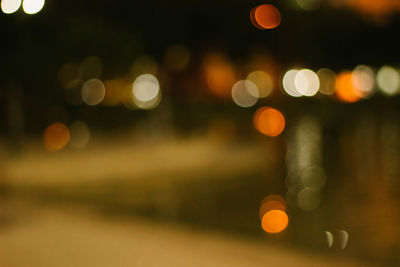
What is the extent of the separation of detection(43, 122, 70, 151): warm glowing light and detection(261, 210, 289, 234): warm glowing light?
11.9 metres

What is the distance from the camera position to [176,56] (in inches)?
1152

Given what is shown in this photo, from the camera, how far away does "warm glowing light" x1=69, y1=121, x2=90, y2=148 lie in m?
22.2

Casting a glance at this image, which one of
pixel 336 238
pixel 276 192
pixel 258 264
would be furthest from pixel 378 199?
pixel 258 264

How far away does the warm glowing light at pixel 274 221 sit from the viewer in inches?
375

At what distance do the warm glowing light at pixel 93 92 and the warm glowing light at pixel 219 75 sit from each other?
19.8 ft

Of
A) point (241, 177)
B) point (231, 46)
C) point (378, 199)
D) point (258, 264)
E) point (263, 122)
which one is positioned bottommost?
point (258, 264)

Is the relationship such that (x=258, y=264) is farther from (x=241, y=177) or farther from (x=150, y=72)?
(x=150, y=72)

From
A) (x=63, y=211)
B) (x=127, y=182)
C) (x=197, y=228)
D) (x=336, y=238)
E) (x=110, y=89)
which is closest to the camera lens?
(x=336, y=238)

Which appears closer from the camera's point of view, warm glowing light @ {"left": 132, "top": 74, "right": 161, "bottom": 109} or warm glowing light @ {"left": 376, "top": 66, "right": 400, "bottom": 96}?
warm glowing light @ {"left": 376, "top": 66, "right": 400, "bottom": 96}

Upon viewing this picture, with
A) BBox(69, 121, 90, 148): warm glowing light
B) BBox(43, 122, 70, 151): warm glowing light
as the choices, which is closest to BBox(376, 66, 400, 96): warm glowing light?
BBox(69, 121, 90, 148): warm glowing light

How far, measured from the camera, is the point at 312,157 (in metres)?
18.0

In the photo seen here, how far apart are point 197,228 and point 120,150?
10998 mm

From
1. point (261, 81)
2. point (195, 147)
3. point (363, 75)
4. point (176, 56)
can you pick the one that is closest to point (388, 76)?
point (363, 75)

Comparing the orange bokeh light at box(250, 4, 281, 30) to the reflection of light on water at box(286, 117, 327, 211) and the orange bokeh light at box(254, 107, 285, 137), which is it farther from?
the orange bokeh light at box(254, 107, 285, 137)
